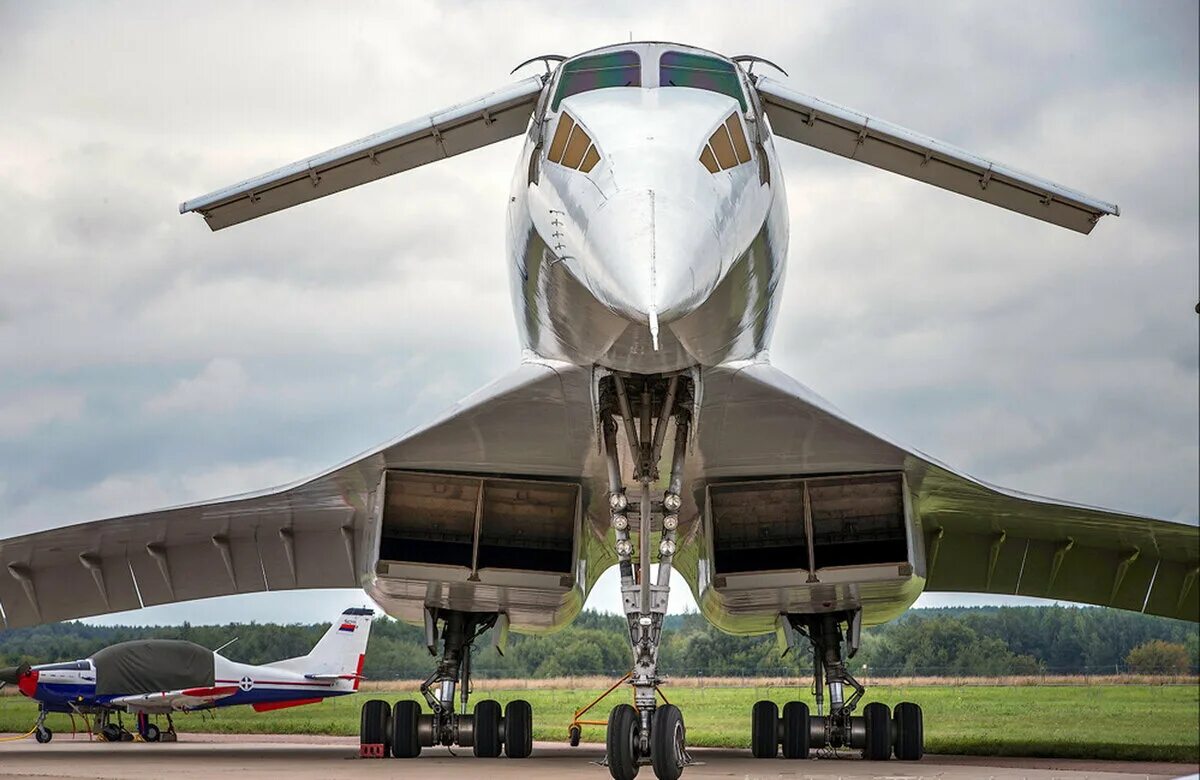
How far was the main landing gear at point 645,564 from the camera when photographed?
22.8 ft

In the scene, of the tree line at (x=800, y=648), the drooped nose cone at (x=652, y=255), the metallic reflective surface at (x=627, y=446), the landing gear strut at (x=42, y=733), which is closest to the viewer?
the drooped nose cone at (x=652, y=255)

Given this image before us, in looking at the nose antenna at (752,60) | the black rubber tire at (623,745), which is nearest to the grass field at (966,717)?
the black rubber tire at (623,745)

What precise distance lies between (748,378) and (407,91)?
4583mm

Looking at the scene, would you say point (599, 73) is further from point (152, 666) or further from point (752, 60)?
point (152, 666)

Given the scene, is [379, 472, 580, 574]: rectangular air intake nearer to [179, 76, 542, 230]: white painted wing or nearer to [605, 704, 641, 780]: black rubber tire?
[179, 76, 542, 230]: white painted wing

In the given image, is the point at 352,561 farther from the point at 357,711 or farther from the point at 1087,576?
the point at 357,711

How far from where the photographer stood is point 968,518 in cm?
1169

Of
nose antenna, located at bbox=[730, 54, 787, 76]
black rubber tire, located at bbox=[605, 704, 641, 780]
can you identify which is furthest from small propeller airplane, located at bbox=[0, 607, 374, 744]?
nose antenna, located at bbox=[730, 54, 787, 76]

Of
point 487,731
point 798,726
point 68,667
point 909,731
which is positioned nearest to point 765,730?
point 798,726

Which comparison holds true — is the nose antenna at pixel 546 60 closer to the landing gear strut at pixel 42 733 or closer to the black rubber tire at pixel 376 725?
the black rubber tire at pixel 376 725

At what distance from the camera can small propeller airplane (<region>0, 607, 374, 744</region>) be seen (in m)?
19.4

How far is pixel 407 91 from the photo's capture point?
11.0m

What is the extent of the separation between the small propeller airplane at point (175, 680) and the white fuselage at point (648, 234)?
13522 millimetres

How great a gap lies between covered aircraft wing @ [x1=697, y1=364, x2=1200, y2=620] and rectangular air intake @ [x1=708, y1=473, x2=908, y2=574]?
8.2 inches
